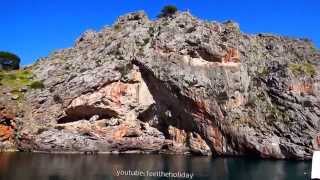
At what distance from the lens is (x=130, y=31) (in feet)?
490

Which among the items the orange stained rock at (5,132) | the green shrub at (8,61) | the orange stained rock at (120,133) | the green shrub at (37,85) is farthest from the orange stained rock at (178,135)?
the green shrub at (8,61)

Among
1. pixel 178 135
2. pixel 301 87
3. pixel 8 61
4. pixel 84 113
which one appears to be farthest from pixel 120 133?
pixel 8 61

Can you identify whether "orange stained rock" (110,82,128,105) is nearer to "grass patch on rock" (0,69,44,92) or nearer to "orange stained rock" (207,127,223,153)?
"grass patch on rock" (0,69,44,92)

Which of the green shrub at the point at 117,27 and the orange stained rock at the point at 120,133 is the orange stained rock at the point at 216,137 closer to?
the orange stained rock at the point at 120,133

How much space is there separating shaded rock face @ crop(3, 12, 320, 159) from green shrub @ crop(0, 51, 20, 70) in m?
34.8

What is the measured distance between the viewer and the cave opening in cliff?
127750 mm

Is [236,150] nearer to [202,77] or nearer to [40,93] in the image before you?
[202,77]

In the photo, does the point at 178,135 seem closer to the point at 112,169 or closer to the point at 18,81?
the point at 112,169

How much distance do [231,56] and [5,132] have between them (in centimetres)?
6574

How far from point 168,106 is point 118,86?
592 inches

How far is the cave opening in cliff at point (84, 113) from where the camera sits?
127750 mm

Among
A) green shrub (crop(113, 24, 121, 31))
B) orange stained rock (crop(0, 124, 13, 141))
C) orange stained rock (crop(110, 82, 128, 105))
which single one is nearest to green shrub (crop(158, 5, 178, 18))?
green shrub (crop(113, 24, 121, 31))

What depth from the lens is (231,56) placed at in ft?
451

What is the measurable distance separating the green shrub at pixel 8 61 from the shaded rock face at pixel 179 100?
34758 mm
